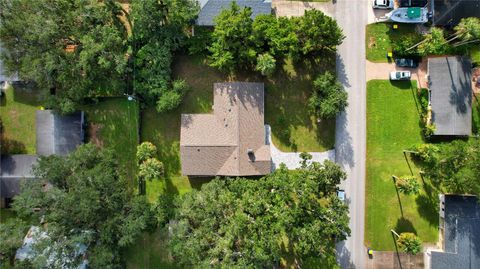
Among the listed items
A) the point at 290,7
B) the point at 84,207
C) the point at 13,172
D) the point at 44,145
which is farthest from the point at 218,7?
the point at 13,172

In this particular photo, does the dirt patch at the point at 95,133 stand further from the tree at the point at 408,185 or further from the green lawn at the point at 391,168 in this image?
the tree at the point at 408,185

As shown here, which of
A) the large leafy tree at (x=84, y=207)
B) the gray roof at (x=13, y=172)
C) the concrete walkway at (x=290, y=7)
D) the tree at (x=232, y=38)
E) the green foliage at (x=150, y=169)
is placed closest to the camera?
the large leafy tree at (x=84, y=207)

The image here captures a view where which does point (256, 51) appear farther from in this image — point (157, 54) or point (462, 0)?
point (462, 0)

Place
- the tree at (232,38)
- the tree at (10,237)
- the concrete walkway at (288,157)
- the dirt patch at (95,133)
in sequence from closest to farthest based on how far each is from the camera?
the tree at (10,237) → the tree at (232,38) → the dirt patch at (95,133) → the concrete walkway at (288,157)

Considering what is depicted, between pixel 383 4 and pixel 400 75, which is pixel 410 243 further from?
pixel 383 4

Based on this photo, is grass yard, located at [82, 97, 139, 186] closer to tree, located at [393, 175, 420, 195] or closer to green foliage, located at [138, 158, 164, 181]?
green foliage, located at [138, 158, 164, 181]

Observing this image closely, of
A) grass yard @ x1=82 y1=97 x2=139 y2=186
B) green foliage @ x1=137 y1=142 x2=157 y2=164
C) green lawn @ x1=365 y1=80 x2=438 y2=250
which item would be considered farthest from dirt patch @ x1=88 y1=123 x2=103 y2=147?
green lawn @ x1=365 y1=80 x2=438 y2=250

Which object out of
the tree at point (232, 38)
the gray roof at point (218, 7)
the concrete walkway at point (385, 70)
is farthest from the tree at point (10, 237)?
the concrete walkway at point (385, 70)
